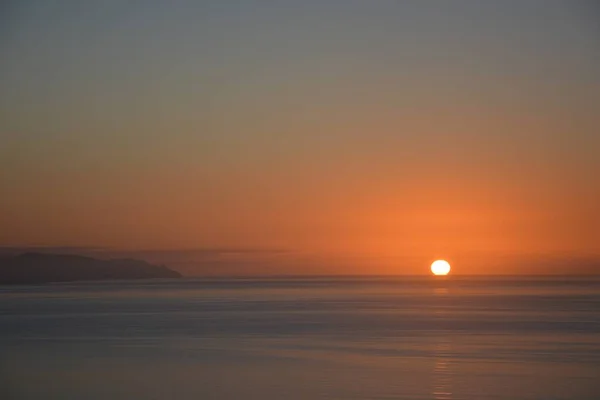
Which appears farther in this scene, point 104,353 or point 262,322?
point 262,322

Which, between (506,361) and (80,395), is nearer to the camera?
(80,395)

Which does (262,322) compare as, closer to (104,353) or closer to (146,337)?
(146,337)

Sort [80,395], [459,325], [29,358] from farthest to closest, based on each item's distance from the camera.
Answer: [459,325], [29,358], [80,395]

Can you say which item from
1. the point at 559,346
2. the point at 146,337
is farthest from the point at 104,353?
the point at 559,346

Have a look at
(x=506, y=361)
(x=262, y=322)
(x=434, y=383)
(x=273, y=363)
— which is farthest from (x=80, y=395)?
(x=262, y=322)

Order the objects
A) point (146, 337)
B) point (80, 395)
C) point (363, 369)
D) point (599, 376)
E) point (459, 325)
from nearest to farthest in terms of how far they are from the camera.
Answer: point (80, 395), point (599, 376), point (363, 369), point (146, 337), point (459, 325)

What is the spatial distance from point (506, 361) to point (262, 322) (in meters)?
17.2

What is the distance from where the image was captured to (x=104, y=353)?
78.4 feet

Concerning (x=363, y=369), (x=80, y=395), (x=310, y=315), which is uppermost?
(x=310, y=315)

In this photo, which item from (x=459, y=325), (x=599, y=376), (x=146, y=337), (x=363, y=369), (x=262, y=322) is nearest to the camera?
(x=599, y=376)

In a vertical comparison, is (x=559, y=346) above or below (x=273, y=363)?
above

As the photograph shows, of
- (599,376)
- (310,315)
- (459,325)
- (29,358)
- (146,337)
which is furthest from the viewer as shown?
(310,315)

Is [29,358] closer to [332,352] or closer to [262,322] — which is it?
[332,352]

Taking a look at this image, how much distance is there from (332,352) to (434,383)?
248 inches
